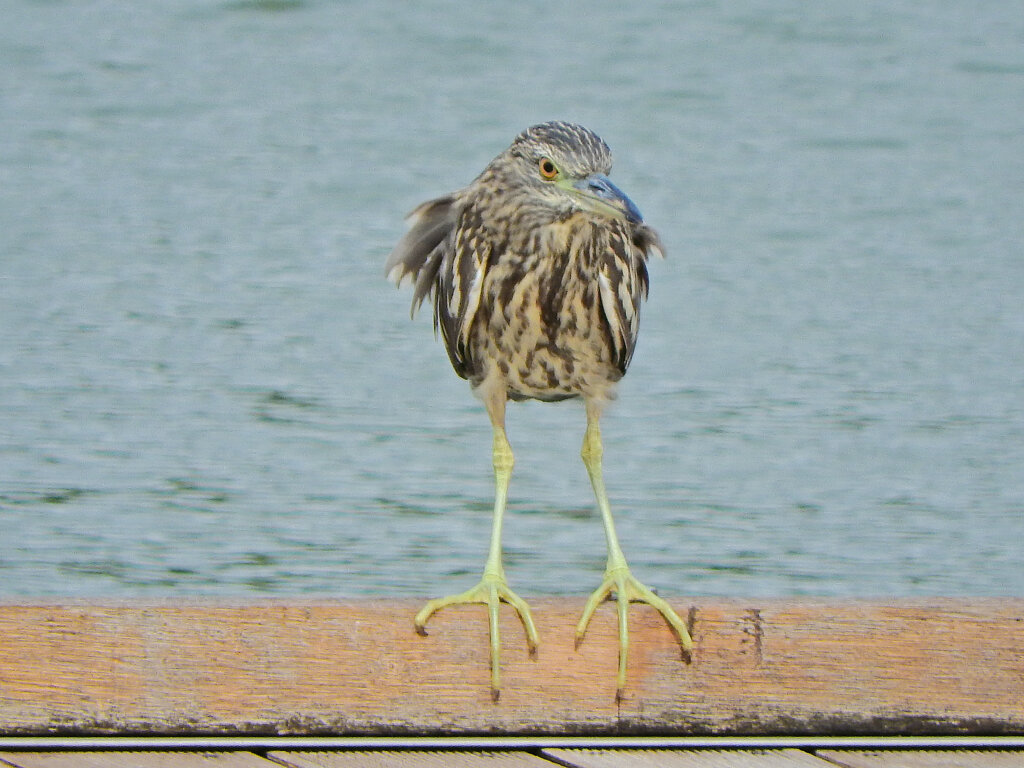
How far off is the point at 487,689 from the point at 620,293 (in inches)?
40.0

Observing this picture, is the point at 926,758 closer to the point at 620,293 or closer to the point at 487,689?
the point at 487,689

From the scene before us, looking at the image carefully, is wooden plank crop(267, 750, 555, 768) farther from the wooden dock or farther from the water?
the water

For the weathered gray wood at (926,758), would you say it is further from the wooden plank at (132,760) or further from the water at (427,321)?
the water at (427,321)

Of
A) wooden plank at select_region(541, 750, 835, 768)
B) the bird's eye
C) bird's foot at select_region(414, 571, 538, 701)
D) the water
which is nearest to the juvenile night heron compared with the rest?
the bird's eye

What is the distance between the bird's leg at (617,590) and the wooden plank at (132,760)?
2.09 feet

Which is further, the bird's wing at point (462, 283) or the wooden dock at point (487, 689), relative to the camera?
the bird's wing at point (462, 283)

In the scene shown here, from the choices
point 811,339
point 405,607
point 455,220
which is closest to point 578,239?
point 455,220

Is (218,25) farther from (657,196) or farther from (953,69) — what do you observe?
(953,69)

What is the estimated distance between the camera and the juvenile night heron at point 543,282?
371 cm

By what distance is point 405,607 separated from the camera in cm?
326

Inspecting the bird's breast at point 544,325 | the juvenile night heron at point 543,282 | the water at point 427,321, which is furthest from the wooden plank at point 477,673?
the water at point 427,321

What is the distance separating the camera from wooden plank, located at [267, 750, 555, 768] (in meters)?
3.14

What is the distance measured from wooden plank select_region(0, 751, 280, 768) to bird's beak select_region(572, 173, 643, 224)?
125cm

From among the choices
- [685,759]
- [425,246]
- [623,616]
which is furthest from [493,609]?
[425,246]
